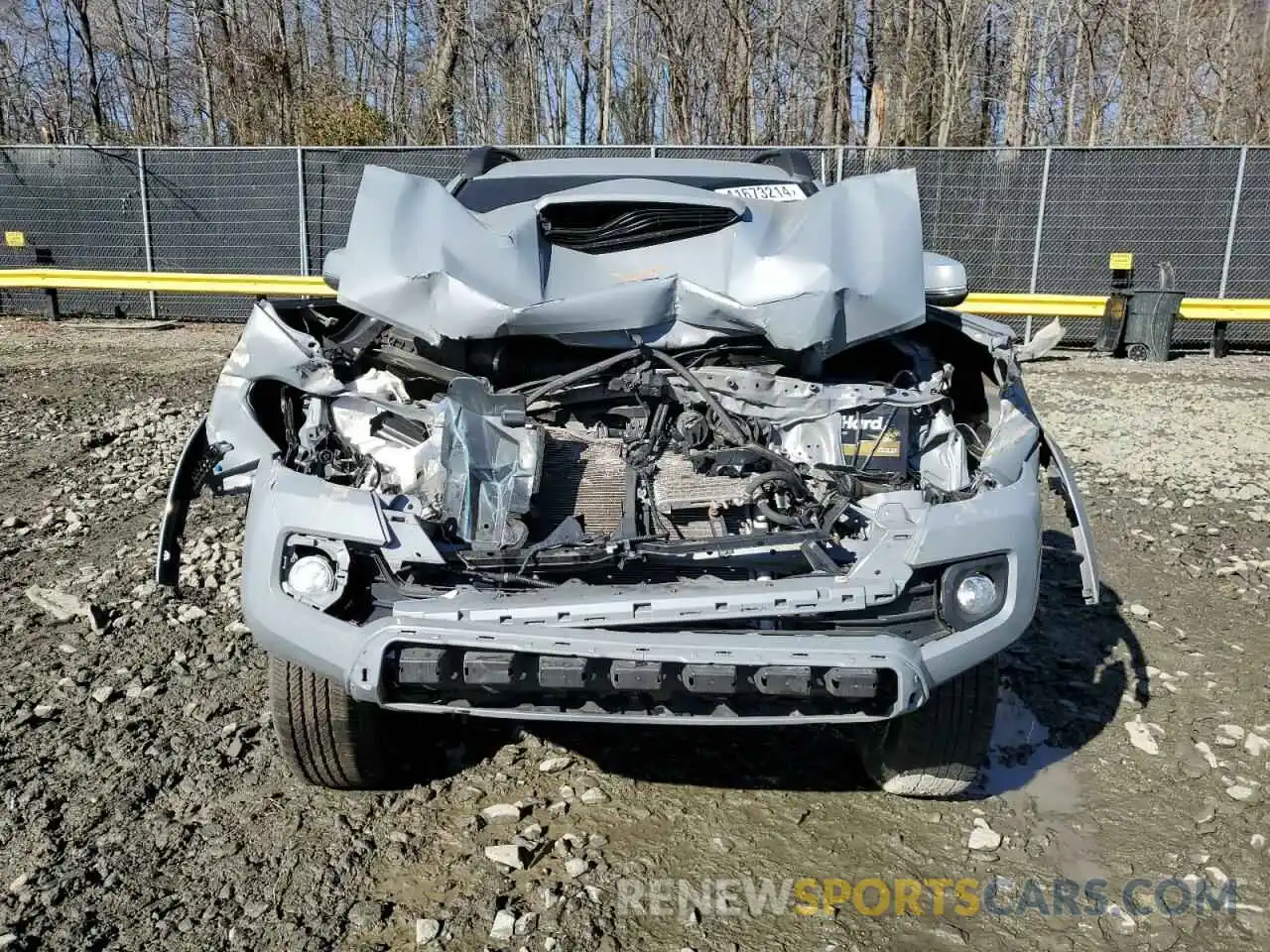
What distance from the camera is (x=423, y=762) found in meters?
3.36

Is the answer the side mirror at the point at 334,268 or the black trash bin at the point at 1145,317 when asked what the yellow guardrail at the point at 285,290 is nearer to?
the black trash bin at the point at 1145,317

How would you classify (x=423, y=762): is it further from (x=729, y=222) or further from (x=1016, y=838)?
(x=729, y=222)

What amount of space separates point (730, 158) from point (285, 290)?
568 centimetres

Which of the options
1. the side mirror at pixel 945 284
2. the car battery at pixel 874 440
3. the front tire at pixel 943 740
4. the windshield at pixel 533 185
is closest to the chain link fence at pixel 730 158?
the windshield at pixel 533 185

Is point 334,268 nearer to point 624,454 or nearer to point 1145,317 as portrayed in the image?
point 624,454

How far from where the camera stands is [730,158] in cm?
1241

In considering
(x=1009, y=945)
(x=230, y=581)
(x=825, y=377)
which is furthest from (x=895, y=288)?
(x=230, y=581)

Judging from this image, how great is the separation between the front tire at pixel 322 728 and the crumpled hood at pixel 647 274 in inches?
45.2

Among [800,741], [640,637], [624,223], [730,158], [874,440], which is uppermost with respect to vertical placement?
[730,158]

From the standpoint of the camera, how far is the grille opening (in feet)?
11.9

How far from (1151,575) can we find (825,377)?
103 inches

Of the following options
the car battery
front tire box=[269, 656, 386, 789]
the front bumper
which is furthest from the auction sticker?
front tire box=[269, 656, 386, 789]

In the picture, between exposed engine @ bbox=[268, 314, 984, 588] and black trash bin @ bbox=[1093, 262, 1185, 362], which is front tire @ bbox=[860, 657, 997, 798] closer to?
exposed engine @ bbox=[268, 314, 984, 588]

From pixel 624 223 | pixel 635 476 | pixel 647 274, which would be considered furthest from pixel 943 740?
pixel 624 223
